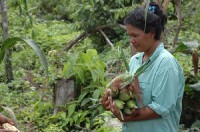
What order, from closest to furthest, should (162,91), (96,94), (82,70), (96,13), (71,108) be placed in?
1. (162,91)
2. (96,94)
3. (71,108)
4. (82,70)
5. (96,13)

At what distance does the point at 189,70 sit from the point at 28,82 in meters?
3.24

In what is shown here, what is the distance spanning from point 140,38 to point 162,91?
33 centimetres

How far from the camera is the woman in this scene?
2.27 metres

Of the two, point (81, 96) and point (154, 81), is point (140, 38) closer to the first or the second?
point (154, 81)

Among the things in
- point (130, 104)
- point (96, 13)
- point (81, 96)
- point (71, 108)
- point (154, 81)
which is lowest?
point (71, 108)

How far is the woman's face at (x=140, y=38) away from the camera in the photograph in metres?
2.32

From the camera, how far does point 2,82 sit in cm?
689

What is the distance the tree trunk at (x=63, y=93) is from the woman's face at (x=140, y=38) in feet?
9.44

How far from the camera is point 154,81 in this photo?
2307 mm

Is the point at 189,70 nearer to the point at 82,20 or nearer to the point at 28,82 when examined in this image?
the point at 28,82

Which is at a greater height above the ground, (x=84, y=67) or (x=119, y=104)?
(x=119, y=104)

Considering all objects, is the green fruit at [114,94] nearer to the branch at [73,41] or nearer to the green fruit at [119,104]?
the green fruit at [119,104]

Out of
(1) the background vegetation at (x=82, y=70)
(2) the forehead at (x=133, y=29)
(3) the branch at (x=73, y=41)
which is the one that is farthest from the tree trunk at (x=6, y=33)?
(2) the forehead at (x=133, y=29)

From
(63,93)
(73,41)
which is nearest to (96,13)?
(73,41)
